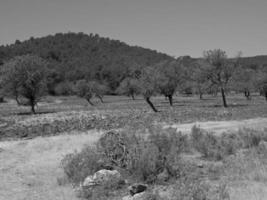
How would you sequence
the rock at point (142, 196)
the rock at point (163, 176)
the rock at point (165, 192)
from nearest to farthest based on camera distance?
the rock at point (142, 196) < the rock at point (165, 192) < the rock at point (163, 176)

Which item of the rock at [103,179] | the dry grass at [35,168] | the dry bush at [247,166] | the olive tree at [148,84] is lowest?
the dry grass at [35,168]

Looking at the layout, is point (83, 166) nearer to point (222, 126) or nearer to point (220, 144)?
point (220, 144)

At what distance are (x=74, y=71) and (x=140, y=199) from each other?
14049cm

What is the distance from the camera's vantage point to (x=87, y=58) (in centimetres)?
19012

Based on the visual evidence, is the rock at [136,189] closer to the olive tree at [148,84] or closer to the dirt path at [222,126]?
the dirt path at [222,126]

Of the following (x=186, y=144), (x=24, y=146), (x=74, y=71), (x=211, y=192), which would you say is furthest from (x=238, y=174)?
(x=74, y=71)

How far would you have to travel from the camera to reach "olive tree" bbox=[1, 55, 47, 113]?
36719 millimetres

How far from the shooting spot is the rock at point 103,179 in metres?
8.12

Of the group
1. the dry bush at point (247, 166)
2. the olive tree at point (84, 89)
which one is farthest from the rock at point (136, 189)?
the olive tree at point (84, 89)

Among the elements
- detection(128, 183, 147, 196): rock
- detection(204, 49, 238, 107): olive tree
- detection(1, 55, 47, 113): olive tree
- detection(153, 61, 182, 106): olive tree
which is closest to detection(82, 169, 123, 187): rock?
detection(128, 183, 147, 196): rock

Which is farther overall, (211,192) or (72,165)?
(72,165)

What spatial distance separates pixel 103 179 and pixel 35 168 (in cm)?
399

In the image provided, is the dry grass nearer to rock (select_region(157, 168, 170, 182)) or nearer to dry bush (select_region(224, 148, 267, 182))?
rock (select_region(157, 168, 170, 182))

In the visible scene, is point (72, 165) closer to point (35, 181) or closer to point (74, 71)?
point (35, 181)
